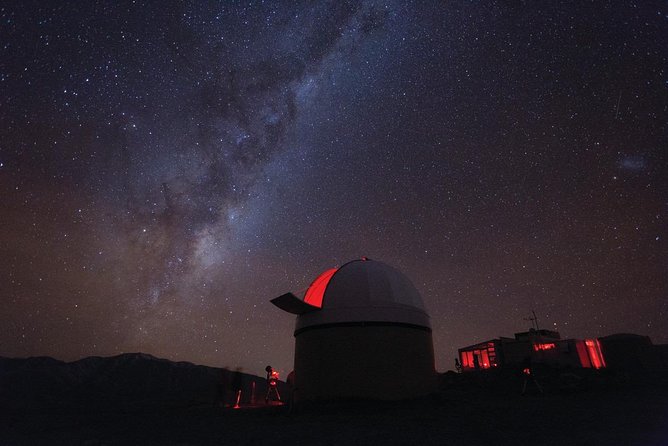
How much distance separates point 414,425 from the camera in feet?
33.6

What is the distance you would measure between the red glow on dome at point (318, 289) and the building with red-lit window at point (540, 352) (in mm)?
17290

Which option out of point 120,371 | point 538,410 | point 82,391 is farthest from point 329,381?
point 120,371

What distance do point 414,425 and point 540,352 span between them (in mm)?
22751

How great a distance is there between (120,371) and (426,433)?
96.6m

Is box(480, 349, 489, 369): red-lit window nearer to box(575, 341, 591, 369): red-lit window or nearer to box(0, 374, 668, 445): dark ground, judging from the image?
box(575, 341, 591, 369): red-lit window

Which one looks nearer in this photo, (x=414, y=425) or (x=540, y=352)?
(x=414, y=425)

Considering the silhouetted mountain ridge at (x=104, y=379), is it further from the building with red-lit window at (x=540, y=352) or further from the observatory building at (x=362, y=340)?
the observatory building at (x=362, y=340)

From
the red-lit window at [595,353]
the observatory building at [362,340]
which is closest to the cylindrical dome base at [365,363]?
the observatory building at [362,340]

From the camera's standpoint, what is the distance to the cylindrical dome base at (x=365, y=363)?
1420cm

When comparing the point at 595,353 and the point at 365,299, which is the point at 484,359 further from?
the point at 365,299

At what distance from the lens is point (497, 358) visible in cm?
A: 2833

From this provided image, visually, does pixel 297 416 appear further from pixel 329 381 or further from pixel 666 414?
pixel 666 414

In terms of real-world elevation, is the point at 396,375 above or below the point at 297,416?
above

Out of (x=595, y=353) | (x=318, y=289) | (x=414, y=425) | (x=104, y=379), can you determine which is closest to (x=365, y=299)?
(x=318, y=289)
